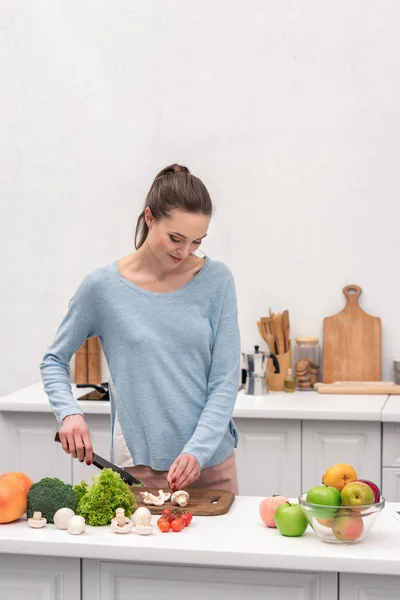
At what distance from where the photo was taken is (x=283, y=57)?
382 centimetres

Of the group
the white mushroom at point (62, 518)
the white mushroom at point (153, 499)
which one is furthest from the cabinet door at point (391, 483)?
the white mushroom at point (62, 518)

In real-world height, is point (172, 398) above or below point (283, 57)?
below

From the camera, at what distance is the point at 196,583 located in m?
1.80

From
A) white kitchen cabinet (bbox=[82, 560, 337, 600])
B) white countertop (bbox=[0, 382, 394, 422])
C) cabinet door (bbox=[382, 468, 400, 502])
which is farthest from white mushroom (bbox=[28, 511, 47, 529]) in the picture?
cabinet door (bbox=[382, 468, 400, 502])

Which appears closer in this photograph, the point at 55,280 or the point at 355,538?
the point at 355,538

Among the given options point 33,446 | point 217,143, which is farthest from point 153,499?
point 217,143

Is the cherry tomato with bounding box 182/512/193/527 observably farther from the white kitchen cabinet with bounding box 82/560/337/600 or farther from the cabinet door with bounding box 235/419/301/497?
the cabinet door with bounding box 235/419/301/497

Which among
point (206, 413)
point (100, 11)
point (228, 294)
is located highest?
point (100, 11)

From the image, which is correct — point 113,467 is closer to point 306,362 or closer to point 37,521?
point 37,521

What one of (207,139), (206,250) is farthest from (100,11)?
(206,250)

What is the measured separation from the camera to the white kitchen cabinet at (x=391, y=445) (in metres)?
3.18

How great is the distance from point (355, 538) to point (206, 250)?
2297 millimetres

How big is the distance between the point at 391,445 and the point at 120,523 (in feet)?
5.30

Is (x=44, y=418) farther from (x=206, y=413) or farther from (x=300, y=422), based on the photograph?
(x=206, y=413)
